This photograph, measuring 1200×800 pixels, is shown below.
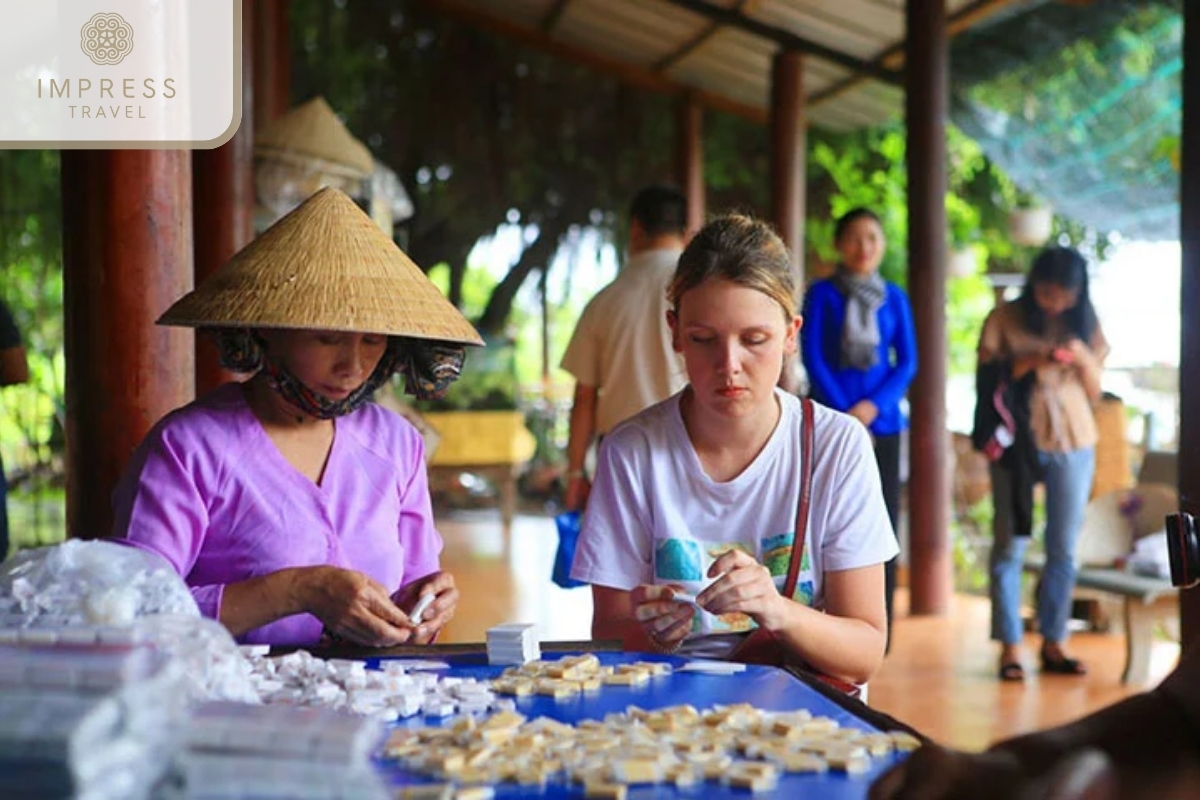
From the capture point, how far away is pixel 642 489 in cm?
223

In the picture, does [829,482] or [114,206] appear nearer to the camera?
[829,482]

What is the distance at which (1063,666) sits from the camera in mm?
5531

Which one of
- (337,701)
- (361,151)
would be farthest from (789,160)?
(337,701)

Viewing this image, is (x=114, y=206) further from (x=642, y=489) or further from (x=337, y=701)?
(x=337, y=701)

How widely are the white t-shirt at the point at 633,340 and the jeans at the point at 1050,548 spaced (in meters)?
1.73

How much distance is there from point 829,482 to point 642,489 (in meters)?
0.29

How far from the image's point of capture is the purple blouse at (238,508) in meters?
2.10

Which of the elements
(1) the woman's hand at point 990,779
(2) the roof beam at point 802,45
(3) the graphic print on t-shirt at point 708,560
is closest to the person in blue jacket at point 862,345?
(3) the graphic print on t-shirt at point 708,560

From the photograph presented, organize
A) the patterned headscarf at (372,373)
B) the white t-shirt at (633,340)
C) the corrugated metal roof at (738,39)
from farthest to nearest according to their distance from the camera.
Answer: the corrugated metal roof at (738,39)
the white t-shirt at (633,340)
the patterned headscarf at (372,373)

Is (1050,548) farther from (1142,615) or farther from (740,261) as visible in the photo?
(740,261)

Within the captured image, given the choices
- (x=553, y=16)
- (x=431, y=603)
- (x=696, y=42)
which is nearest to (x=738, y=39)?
(x=696, y=42)

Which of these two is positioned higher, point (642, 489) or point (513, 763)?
point (642, 489)

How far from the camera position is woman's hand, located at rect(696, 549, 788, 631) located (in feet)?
6.08

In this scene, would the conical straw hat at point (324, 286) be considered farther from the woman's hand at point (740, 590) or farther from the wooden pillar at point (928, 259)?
the wooden pillar at point (928, 259)
